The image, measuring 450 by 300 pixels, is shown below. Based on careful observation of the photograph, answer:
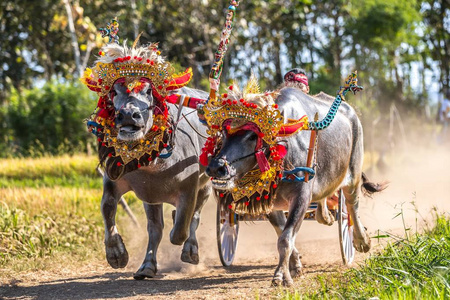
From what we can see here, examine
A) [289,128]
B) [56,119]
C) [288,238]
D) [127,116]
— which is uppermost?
[56,119]

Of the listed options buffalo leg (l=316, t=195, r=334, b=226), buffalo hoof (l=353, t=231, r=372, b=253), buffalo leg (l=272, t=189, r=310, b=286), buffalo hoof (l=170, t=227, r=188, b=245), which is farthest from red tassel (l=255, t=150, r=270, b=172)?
buffalo hoof (l=353, t=231, r=372, b=253)

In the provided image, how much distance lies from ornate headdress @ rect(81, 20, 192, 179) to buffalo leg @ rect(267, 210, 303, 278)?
58.4 inches

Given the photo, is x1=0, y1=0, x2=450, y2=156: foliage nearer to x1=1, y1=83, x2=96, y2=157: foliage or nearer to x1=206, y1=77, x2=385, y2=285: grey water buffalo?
x1=1, y1=83, x2=96, y2=157: foliage

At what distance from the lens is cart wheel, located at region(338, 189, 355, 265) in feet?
23.9

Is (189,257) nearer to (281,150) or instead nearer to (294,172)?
(294,172)

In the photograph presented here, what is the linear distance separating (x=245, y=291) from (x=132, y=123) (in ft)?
5.92

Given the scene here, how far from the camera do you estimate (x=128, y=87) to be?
598cm

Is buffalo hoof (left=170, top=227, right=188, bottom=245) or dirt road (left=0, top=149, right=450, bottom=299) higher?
buffalo hoof (left=170, top=227, right=188, bottom=245)

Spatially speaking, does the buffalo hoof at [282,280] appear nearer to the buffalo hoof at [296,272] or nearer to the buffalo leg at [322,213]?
the buffalo hoof at [296,272]

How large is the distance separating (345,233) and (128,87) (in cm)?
316

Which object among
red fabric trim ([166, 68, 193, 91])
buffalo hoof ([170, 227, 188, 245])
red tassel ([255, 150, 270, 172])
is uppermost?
red fabric trim ([166, 68, 193, 91])

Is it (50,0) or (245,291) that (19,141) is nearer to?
(50,0)

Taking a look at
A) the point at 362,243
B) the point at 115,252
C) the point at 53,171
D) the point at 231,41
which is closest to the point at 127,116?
the point at 115,252

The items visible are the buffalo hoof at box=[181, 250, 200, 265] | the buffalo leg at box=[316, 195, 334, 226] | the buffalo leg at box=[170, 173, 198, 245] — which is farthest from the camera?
the buffalo leg at box=[316, 195, 334, 226]
